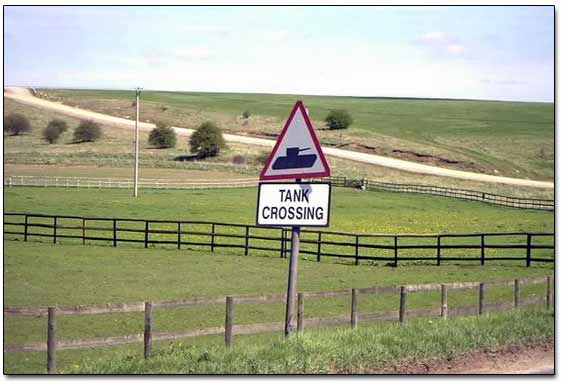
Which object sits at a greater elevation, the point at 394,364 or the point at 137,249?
the point at 394,364

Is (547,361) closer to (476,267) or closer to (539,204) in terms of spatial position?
(476,267)

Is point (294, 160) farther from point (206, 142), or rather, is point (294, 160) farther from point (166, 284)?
point (206, 142)

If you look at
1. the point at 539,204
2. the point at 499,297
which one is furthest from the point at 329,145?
the point at 499,297

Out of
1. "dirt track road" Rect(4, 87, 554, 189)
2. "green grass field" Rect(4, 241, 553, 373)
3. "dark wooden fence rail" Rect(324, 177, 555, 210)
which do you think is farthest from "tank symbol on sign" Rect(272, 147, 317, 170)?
"dirt track road" Rect(4, 87, 554, 189)

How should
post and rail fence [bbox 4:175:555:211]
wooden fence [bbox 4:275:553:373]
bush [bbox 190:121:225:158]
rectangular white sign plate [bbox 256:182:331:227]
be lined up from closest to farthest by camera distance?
rectangular white sign plate [bbox 256:182:331:227], wooden fence [bbox 4:275:553:373], post and rail fence [bbox 4:175:555:211], bush [bbox 190:121:225:158]

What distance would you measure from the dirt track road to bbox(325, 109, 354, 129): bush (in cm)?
1266

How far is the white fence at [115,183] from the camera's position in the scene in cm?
6506

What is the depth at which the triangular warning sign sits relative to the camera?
9391 millimetres

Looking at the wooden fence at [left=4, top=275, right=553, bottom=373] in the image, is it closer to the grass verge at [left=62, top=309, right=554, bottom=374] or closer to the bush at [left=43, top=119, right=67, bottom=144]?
the grass verge at [left=62, top=309, right=554, bottom=374]

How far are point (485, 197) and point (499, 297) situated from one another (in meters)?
43.9

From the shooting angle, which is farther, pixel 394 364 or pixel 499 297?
pixel 499 297

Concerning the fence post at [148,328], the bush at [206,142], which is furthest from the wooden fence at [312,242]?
the bush at [206,142]

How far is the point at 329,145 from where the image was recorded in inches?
3949

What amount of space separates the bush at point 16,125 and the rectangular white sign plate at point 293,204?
89.0m
